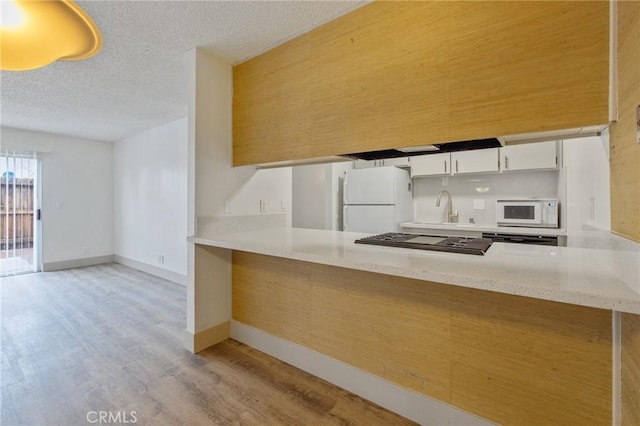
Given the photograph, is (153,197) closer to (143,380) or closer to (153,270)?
(153,270)

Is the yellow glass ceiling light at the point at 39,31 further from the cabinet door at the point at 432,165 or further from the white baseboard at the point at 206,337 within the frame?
the cabinet door at the point at 432,165

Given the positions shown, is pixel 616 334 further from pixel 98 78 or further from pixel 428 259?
pixel 98 78

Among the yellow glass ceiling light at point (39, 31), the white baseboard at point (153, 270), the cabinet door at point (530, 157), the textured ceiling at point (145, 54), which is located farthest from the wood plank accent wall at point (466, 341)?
the white baseboard at point (153, 270)

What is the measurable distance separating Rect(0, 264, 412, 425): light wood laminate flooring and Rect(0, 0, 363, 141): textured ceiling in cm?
244

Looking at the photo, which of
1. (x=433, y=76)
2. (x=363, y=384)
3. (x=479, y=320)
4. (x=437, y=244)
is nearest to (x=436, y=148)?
(x=433, y=76)

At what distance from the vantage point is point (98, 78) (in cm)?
Answer: 277

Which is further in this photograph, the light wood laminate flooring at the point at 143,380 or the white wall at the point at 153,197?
the white wall at the point at 153,197

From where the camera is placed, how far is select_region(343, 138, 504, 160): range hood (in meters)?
1.51

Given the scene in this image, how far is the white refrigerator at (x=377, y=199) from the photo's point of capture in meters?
3.79

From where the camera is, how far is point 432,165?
12.7 feet

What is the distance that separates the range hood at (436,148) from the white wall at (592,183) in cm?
46

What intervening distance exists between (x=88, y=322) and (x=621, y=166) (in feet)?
13.9

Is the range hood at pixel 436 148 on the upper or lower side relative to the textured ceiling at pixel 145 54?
lower

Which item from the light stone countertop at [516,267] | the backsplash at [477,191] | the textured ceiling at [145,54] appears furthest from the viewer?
the backsplash at [477,191]
